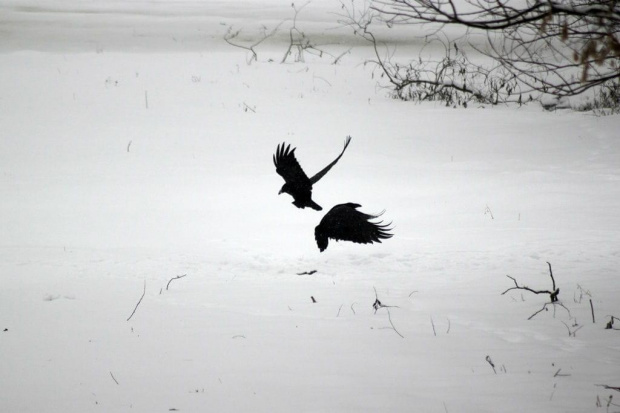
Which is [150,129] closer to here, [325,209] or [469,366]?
[325,209]

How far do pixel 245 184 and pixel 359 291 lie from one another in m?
4.11

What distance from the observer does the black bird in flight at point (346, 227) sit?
16.7ft

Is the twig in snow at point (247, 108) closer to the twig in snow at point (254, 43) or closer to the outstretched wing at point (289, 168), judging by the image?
the twig in snow at point (254, 43)

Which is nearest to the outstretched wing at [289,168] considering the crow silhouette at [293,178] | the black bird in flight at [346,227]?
the crow silhouette at [293,178]

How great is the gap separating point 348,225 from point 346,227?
0.02 m

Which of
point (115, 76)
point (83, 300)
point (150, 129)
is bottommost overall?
point (83, 300)

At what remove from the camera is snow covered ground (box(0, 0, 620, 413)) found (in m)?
3.15

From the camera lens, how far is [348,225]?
16.9 feet

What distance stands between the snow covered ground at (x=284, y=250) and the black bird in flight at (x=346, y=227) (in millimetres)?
332

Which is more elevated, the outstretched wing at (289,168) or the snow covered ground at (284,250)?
the outstretched wing at (289,168)

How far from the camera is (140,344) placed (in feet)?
11.9

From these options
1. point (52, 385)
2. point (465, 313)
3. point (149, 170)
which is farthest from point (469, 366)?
point (149, 170)

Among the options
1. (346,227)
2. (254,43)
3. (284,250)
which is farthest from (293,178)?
(254,43)

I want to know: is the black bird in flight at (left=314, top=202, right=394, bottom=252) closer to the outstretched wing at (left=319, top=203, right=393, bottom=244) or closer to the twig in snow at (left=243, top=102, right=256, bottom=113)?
the outstretched wing at (left=319, top=203, right=393, bottom=244)
